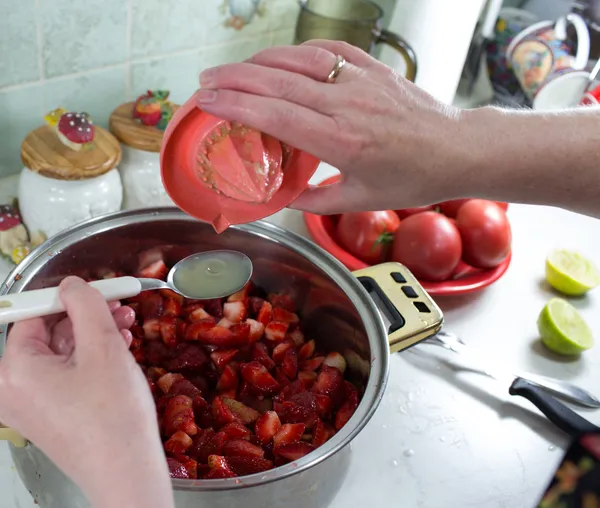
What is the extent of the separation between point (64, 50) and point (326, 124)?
63 centimetres

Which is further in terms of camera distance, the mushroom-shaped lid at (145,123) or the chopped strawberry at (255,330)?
the mushroom-shaped lid at (145,123)

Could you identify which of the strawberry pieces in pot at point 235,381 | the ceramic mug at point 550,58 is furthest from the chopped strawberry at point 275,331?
the ceramic mug at point 550,58

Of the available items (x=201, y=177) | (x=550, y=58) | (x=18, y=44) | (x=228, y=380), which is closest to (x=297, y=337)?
(x=228, y=380)

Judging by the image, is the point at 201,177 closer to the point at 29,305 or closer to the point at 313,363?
the point at 29,305

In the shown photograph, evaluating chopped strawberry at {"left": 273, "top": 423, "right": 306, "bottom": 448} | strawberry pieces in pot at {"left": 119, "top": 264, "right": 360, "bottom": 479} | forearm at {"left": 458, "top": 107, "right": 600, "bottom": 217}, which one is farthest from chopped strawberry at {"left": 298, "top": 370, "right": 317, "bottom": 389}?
forearm at {"left": 458, "top": 107, "right": 600, "bottom": 217}

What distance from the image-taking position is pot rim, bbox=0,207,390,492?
21.6 inches

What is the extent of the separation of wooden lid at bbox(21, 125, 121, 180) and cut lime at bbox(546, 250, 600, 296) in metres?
0.78

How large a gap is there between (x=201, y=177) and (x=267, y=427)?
1.01 ft

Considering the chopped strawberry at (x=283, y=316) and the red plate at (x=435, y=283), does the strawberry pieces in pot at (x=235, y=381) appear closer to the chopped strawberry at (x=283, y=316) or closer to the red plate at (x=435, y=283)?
the chopped strawberry at (x=283, y=316)

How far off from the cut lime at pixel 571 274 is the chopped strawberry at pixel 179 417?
2.36 ft

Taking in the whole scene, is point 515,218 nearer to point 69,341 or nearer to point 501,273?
point 501,273

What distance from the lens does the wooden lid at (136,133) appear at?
987 mm

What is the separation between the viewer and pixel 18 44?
0.94 meters

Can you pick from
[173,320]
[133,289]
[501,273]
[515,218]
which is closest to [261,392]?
[173,320]
